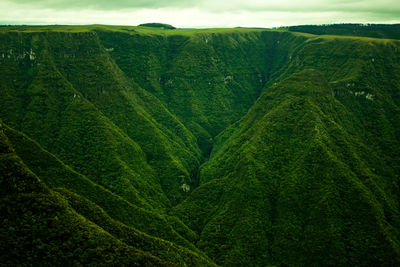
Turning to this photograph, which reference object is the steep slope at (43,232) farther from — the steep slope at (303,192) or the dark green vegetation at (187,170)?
the steep slope at (303,192)

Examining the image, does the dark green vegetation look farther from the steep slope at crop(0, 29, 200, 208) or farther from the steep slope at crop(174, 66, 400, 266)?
the steep slope at crop(0, 29, 200, 208)

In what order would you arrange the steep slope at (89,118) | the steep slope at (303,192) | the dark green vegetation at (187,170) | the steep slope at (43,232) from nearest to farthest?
the steep slope at (43,232) < the dark green vegetation at (187,170) < the steep slope at (303,192) < the steep slope at (89,118)

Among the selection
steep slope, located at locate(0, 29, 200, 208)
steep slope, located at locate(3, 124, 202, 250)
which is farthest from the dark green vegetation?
steep slope, located at locate(0, 29, 200, 208)

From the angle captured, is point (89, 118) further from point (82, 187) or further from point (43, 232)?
point (43, 232)

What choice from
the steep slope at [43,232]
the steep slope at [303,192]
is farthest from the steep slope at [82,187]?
the steep slope at [43,232]

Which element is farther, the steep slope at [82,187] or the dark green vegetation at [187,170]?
the steep slope at [82,187]

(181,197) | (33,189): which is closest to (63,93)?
(181,197)
